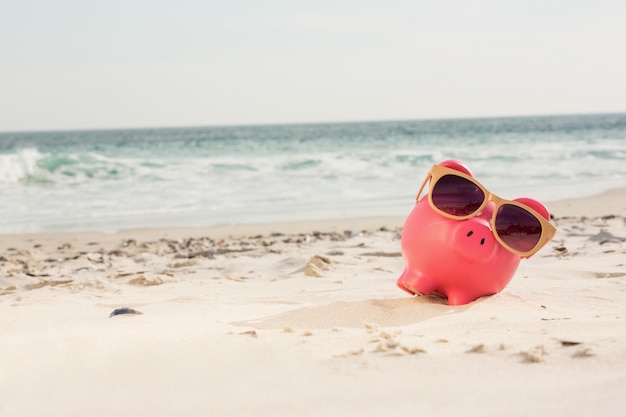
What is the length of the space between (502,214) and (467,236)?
17 centimetres

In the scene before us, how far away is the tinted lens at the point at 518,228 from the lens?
128 inches

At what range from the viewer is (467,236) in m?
3.27

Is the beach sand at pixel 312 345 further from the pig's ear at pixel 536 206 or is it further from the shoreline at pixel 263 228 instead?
the shoreline at pixel 263 228

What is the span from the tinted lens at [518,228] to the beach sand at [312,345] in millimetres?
277

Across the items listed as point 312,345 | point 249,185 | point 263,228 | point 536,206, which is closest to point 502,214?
point 536,206

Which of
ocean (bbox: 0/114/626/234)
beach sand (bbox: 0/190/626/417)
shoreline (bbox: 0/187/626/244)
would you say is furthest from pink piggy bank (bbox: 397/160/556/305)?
ocean (bbox: 0/114/626/234)

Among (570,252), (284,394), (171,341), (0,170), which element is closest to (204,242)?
(570,252)

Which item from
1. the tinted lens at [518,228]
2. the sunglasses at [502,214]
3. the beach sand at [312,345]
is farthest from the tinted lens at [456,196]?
the beach sand at [312,345]

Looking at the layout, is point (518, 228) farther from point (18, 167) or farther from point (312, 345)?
point (18, 167)

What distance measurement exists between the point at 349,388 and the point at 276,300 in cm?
188

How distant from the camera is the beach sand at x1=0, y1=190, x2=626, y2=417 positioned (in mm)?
1907

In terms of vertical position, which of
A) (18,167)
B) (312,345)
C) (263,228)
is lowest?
(18,167)

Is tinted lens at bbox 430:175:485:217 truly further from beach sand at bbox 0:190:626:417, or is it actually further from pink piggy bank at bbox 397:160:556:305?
beach sand at bbox 0:190:626:417

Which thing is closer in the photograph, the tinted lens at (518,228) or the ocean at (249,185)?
the tinted lens at (518,228)
